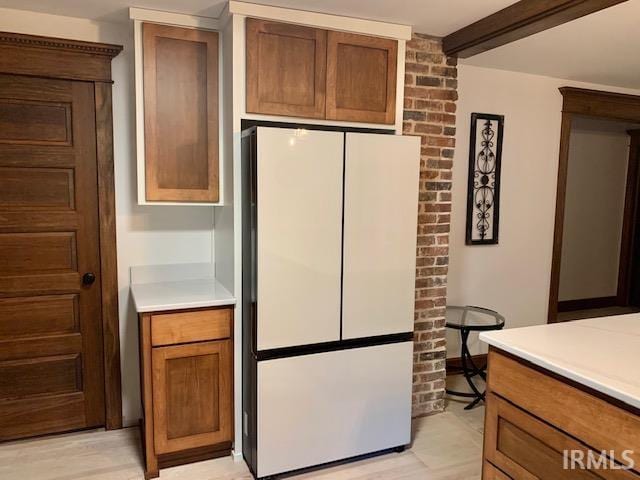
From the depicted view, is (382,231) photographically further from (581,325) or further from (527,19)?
(527,19)

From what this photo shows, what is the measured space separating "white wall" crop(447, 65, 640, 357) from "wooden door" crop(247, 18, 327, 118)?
154 centimetres

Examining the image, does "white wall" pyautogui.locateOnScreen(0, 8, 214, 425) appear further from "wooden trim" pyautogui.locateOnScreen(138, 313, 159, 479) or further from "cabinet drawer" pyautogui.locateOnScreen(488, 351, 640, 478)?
"cabinet drawer" pyautogui.locateOnScreen(488, 351, 640, 478)

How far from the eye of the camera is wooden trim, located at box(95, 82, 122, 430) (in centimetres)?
272

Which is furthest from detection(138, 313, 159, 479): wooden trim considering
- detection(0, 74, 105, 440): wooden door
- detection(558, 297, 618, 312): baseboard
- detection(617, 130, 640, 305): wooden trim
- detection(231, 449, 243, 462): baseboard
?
detection(617, 130, 640, 305): wooden trim

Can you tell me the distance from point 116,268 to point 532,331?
7.44 feet

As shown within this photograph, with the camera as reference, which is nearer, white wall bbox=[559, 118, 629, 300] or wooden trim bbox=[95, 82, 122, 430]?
wooden trim bbox=[95, 82, 122, 430]

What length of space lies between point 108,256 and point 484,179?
9.10 feet

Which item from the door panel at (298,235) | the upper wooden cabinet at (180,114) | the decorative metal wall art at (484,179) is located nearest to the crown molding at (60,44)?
the upper wooden cabinet at (180,114)

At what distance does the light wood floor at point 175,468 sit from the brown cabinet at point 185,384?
0.14 meters

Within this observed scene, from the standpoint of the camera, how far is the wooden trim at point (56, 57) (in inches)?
98.7

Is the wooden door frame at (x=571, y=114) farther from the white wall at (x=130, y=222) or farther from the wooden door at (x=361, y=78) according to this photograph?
the white wall at (x=130, y=222)

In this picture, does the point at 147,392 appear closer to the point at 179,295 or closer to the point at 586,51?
the point at 179,295

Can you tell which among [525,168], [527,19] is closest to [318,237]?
[527,19]

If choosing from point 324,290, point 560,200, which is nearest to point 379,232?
point 324,290
